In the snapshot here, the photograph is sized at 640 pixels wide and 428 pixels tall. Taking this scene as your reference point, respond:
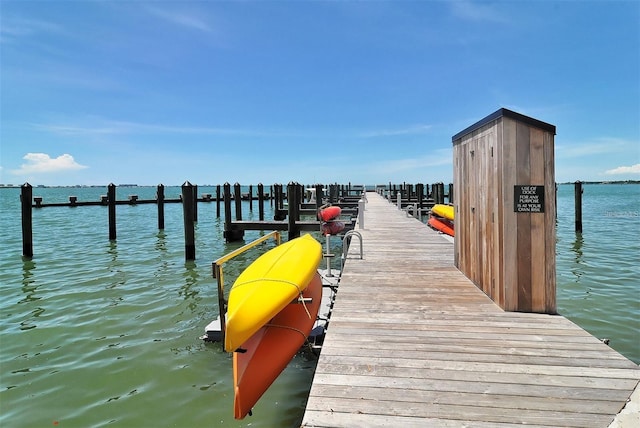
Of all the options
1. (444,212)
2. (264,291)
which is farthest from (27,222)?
(444,212)

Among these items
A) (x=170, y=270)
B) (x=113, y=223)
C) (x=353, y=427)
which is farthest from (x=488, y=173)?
(x=113, y=223)

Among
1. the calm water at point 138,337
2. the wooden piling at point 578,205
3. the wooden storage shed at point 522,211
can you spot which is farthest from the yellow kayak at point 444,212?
the wooden piling at point 578,205

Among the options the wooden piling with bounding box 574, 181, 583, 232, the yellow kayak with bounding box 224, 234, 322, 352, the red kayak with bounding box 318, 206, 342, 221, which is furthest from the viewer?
the wooden piling with bounding box 574, 181, 583, 232

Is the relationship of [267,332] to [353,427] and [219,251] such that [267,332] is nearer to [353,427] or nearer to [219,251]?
[353,427]

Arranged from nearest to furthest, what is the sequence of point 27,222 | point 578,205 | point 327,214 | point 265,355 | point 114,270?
1. point 265,355
2. point 114,270
3. point 327,214
4. point 27,222
5. point 578,205

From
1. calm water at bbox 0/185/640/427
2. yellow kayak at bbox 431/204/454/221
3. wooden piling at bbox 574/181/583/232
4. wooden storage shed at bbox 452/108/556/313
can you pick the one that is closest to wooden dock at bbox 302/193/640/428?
wooden storage shed at bbox 452/108/556/313

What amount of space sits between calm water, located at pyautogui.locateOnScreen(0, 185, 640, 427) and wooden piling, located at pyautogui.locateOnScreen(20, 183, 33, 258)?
1.60 ft

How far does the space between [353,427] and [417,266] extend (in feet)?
15.9

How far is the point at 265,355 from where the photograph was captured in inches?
151

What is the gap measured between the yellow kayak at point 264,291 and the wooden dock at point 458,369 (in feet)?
2.04

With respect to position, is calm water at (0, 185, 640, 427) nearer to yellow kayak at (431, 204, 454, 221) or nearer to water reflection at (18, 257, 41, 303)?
water reflection at (18, 257, 41, 303)

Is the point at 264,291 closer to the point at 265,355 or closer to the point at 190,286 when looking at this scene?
the point at 265,355

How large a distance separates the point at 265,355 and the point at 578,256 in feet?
45.8

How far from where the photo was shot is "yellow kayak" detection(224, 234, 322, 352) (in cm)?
349
